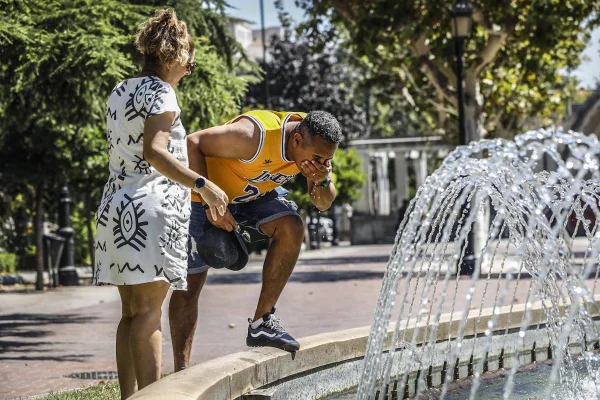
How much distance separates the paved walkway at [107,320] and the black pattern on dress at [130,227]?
2278 mm

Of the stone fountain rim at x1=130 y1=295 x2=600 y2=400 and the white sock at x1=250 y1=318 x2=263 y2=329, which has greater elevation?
the white sock at x1=250 y1=318 x2=263 y2=329

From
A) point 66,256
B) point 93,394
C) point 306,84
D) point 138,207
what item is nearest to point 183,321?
point 93,394

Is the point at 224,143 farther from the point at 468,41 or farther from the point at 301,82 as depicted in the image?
the point at 301,82

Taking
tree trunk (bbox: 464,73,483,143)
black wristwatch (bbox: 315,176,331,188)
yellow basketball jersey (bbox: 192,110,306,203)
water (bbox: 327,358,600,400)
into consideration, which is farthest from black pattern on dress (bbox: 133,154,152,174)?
tree trunk (bbox: 464,73,483,143)

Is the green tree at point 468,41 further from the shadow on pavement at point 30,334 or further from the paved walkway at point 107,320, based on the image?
the shadow on pavement at point 30,334

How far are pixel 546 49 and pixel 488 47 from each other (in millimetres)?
1364

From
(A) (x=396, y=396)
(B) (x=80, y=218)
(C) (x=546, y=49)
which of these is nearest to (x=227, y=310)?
(A) (x=396, y=396)

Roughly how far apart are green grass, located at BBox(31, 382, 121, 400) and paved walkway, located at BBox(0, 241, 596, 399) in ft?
1.40

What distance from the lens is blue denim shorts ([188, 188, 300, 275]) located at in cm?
549

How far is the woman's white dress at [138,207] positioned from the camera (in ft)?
14.6

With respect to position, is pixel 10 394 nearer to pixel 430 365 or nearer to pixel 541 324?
pixel 430 365

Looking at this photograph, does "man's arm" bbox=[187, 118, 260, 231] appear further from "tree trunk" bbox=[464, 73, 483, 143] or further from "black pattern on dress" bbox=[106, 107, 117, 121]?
"tree trunk" bbox=[464, 73, 483, 143]

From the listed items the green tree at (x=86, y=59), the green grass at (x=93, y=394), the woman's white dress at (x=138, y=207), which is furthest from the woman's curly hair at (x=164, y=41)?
the green tree at (x=86, y=59)

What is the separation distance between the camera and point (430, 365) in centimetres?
611
